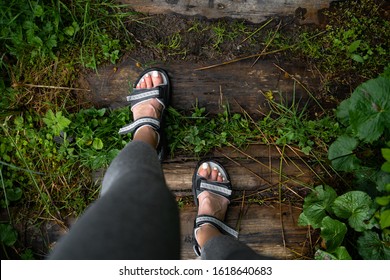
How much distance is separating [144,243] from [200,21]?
4.70 ft

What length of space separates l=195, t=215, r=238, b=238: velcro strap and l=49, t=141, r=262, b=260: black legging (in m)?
0.72

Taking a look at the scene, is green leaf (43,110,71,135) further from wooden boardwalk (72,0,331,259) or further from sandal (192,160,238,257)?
sandal (192,160,238,257)

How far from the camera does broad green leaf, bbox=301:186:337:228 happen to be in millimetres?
2043

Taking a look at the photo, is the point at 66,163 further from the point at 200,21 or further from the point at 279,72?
the point at 279,72

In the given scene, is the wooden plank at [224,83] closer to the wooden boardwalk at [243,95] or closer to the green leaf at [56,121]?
the wooden boardwalk at [243,95]

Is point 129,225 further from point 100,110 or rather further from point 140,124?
point 100,110

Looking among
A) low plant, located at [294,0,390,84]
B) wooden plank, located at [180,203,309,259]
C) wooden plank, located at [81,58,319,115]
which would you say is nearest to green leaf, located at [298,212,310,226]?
wooden plank, located at [180,203,309,259]

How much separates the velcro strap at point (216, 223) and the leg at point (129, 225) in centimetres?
75

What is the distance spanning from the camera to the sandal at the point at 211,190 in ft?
7.05

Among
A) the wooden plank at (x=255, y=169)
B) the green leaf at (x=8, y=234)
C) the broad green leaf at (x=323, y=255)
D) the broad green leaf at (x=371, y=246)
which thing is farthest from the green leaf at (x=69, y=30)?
the broad green leaf at (x=371, y=246)

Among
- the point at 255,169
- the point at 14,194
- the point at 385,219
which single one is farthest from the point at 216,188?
the point at 14,194

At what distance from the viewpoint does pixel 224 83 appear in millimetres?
2248

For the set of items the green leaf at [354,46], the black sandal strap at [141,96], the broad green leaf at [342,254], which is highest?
the green leaf at [354,46]

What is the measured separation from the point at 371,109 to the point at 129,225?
1.15 metres
